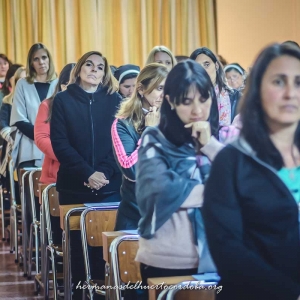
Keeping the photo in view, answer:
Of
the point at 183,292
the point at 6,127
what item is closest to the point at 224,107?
the point at 183,292

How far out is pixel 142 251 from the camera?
2.29 m

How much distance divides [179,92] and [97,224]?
1365mm

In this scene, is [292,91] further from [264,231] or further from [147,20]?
[147,20]

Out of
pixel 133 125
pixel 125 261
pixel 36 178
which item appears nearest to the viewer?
pixel 125 261

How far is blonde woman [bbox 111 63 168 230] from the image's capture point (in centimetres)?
317

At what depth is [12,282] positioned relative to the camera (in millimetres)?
5285

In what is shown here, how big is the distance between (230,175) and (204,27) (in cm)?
744

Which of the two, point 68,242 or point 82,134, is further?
point 82,134

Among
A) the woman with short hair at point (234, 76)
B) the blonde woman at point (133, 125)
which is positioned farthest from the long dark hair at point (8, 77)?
the blonde woman at point (133, 125)

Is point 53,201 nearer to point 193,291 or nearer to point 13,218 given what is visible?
point 13,218

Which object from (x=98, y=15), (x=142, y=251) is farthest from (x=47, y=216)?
(x=98, y=15)

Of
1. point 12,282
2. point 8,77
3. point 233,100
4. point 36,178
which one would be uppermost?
point 8,77

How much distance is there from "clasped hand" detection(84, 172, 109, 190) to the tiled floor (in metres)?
1.18

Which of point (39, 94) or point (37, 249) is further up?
point (39, 94)
